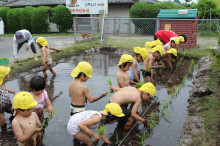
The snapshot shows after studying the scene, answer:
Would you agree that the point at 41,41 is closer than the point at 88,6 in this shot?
Yes

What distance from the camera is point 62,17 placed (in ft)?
67.8

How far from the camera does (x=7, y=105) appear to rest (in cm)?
397

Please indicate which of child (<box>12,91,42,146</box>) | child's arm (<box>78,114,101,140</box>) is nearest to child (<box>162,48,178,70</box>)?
child's arm (<box>78,114,101,140</box>)

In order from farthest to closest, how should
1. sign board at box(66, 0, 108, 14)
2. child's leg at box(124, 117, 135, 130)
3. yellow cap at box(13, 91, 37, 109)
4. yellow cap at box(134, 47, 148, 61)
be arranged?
sign board at box(66, 0, 108, 14) < yellow cap at box(134, 47, 148, 61) < child's leg at box(124, 117, 135, 130) < yellow cap at box(13, 91, 37, 109)

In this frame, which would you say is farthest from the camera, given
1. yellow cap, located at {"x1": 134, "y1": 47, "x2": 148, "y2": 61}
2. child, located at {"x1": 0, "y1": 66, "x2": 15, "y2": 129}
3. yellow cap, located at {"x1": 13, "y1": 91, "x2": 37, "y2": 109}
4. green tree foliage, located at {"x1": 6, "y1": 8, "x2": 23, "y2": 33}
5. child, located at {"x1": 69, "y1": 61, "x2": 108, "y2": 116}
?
green tree foliage, located at {"x1": 6, "y1": 8, "x2": 23, "y2": 33}

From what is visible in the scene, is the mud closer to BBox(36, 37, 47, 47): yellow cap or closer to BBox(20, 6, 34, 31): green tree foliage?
BBox(36, 37, 47, 47): yellow cap

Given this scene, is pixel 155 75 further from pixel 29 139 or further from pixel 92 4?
pixel 92 4

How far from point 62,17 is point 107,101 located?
17103 millimetres

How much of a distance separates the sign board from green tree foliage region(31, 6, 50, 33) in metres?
4.67

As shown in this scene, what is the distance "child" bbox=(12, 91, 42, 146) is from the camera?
2856 mm

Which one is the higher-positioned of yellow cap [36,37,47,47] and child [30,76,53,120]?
yellow cap [36,37,47,47]

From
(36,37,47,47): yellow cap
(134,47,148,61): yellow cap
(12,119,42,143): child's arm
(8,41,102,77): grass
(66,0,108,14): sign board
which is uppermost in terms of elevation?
(66,0,108,14): sign board

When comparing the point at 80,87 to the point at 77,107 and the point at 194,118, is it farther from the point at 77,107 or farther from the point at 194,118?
the point at 194,118

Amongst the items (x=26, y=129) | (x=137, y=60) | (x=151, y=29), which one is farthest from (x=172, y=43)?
(x=151, y=29)
